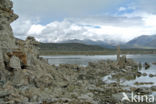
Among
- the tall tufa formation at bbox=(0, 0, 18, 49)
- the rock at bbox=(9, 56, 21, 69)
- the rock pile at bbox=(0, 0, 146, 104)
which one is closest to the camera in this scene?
the rock pile at bbox=(0, 0, 146, 104)

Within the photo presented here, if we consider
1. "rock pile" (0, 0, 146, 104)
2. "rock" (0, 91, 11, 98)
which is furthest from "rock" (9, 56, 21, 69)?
"rock" (0, 91, 11, 98)

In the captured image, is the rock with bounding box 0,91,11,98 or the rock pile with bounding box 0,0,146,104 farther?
the rock pile with bounding box 0,0,146,104

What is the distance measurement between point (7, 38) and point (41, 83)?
178 inches

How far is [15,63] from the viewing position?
1595 centimetres

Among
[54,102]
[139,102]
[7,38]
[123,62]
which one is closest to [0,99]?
[54,102]

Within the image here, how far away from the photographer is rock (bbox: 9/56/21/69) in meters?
15.7

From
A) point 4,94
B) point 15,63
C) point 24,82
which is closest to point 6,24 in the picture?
point 15,63

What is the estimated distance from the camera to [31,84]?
16.0m

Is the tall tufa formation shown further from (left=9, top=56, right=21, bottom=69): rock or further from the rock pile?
(left=9, top=56, right=21, bottom=69): rock

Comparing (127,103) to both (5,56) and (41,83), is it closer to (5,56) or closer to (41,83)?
(41,83)

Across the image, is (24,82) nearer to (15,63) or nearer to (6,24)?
(15,63)

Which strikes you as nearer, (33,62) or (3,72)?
(3,72)

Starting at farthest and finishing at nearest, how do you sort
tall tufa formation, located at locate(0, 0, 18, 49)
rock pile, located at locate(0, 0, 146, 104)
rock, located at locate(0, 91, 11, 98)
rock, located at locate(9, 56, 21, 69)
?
1. tall tufa formation, located at locate(0, 0, 18, 49)
2. rock, located at locate(9, 56, 21, 69)
3. rock pile, located at locate(0, 0, 146, 104)
4. rock, located at locate(0, 91, 11, 98)

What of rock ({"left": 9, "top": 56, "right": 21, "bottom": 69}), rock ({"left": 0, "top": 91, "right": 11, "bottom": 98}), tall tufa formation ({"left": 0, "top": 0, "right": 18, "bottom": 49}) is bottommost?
rock ({"left": 0, "top": 91, "right": 11, "bottom": 98})
